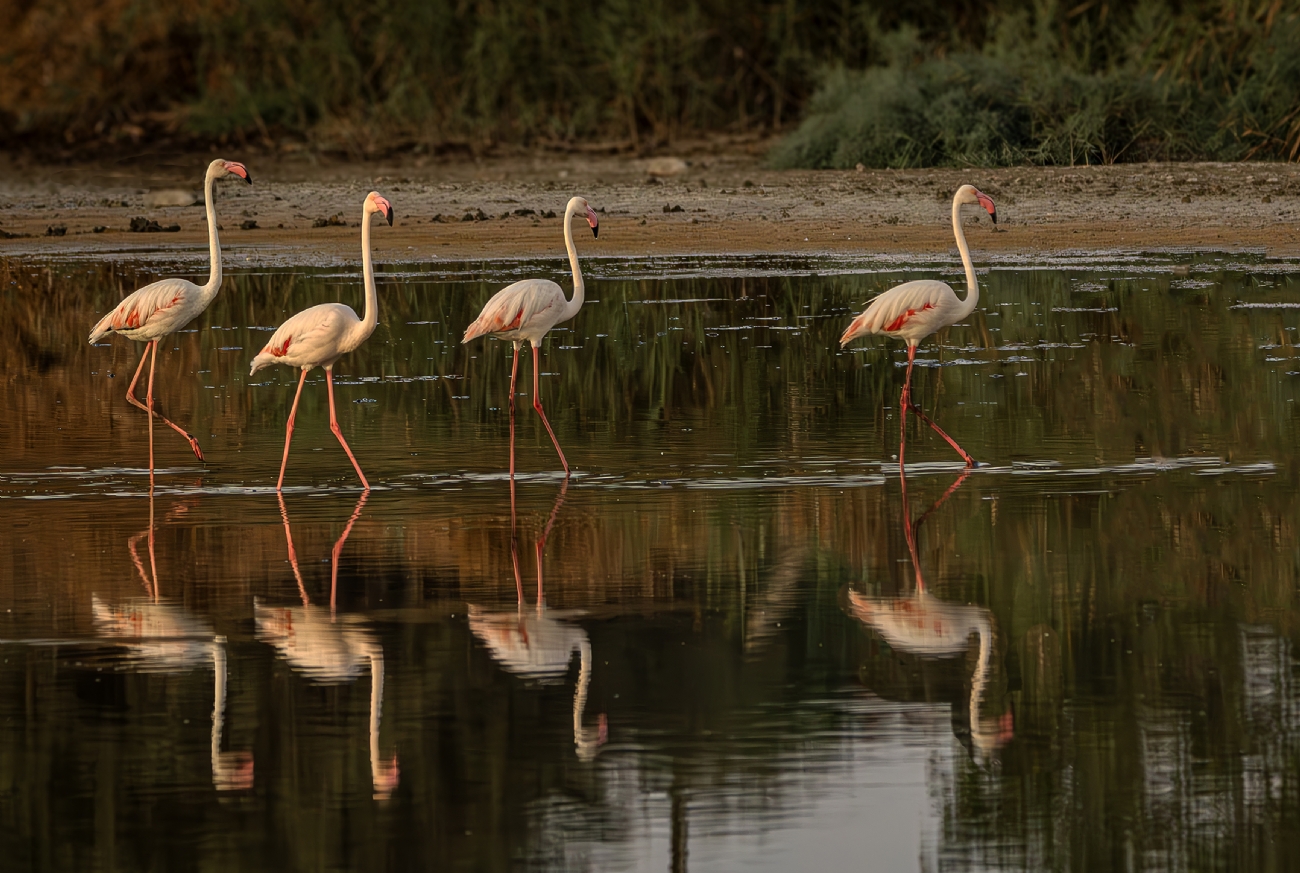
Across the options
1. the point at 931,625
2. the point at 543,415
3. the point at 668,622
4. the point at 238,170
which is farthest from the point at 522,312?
the point at 931,625

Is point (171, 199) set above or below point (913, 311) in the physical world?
above

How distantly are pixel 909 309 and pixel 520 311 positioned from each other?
2173 mm

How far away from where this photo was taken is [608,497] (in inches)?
398

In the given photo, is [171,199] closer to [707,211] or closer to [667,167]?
[667,167]

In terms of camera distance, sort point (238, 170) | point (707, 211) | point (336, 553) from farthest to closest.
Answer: point (707, 211)
point (238, 170)
point (336, 553)

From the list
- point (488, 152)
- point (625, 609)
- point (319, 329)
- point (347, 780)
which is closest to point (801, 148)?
point (488, 152)

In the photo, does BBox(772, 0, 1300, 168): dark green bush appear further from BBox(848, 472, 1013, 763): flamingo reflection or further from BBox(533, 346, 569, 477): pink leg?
BBox(848, 472, 1013, 763): flamingo reflection

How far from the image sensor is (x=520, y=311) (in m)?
11.7

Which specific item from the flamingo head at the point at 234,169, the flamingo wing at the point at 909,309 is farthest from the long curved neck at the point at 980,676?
the flamingo head at the point at 234,169

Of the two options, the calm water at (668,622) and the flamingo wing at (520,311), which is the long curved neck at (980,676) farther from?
the flamingo wing at (520,311)

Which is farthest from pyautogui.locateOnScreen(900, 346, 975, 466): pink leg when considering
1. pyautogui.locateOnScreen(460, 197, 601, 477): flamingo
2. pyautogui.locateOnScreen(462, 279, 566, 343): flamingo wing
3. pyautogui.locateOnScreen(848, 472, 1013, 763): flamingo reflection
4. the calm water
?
pyautogui.locateOnScreen(848, 472, 1013, 763): flamingo reflection

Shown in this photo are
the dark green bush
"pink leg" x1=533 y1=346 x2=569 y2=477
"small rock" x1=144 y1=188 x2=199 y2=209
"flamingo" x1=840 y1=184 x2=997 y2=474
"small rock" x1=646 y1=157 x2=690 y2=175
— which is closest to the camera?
"pink leg" x1=533 y1=346 x2=569 y2=477

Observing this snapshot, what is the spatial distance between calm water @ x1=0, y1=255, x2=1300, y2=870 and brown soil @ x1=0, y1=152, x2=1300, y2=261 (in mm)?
7817

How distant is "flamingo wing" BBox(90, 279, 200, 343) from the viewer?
1225cm
